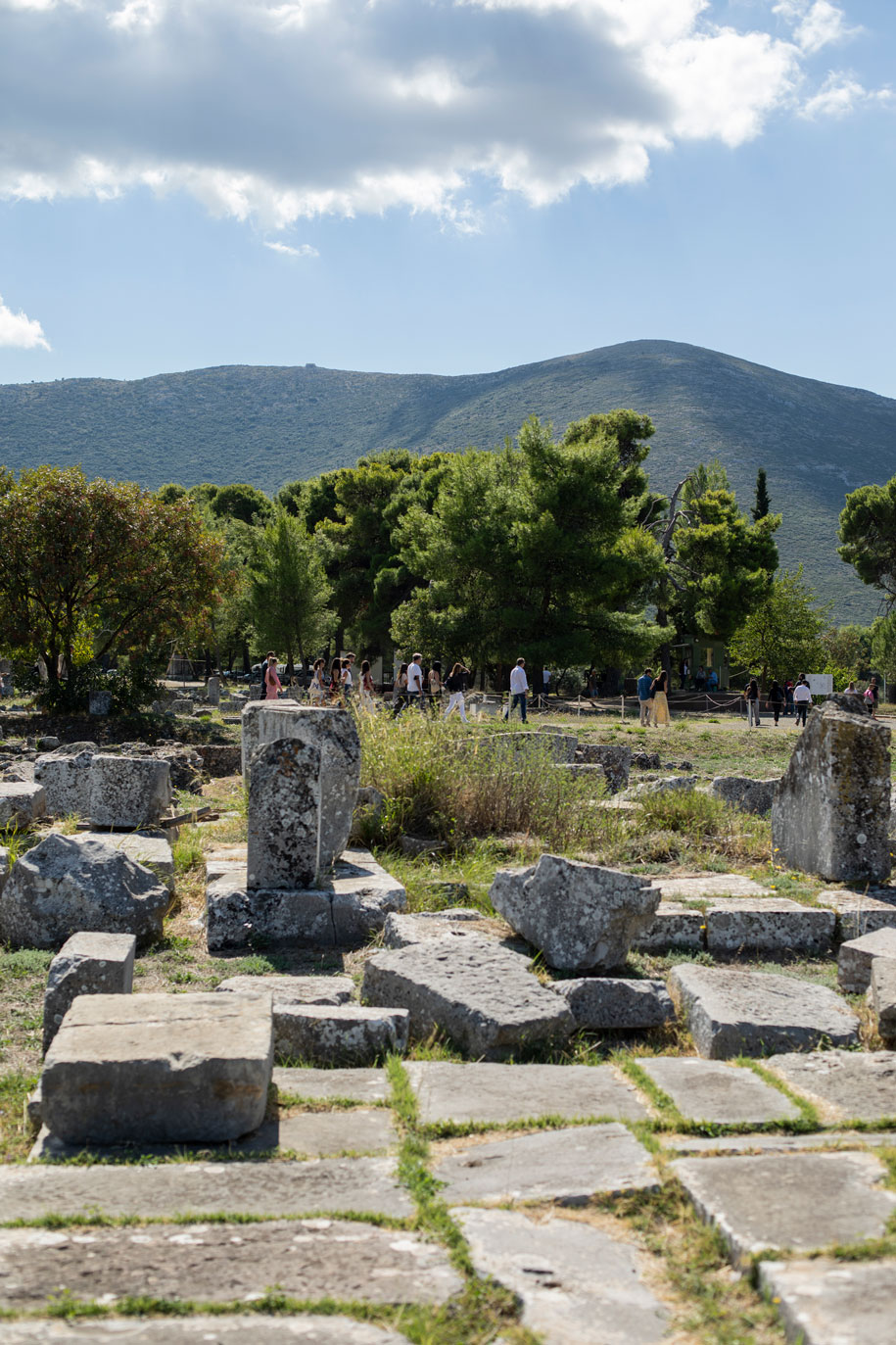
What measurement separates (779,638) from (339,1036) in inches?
1800

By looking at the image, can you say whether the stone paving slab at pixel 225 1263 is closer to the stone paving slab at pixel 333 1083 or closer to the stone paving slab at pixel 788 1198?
the stone paving slab at pixel 788 1198

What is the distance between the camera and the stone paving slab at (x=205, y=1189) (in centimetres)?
337

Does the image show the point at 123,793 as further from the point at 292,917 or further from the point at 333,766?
the point at 292,917

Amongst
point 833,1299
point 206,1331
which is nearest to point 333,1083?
point 206,1331

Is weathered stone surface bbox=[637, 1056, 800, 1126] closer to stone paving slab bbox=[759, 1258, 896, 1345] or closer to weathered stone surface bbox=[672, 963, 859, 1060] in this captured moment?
weathered stone surface bbox=[672, 963, 859, 1060]

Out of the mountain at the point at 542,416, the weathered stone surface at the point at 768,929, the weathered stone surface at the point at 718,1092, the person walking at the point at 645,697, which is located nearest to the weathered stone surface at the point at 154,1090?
the weathered stone surface at the point at 718,1092

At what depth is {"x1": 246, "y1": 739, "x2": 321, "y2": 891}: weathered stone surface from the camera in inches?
295

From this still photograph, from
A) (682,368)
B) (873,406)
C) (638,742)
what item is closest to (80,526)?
(638,742)

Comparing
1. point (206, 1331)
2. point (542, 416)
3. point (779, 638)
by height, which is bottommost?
point (206, 1331)

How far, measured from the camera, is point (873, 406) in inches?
7180

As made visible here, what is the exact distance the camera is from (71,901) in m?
7.10

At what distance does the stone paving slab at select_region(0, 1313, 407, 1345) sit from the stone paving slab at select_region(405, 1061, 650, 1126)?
1.50 metres

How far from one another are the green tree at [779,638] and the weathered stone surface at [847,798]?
39984 millimetres

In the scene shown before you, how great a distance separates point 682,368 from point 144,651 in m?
166
